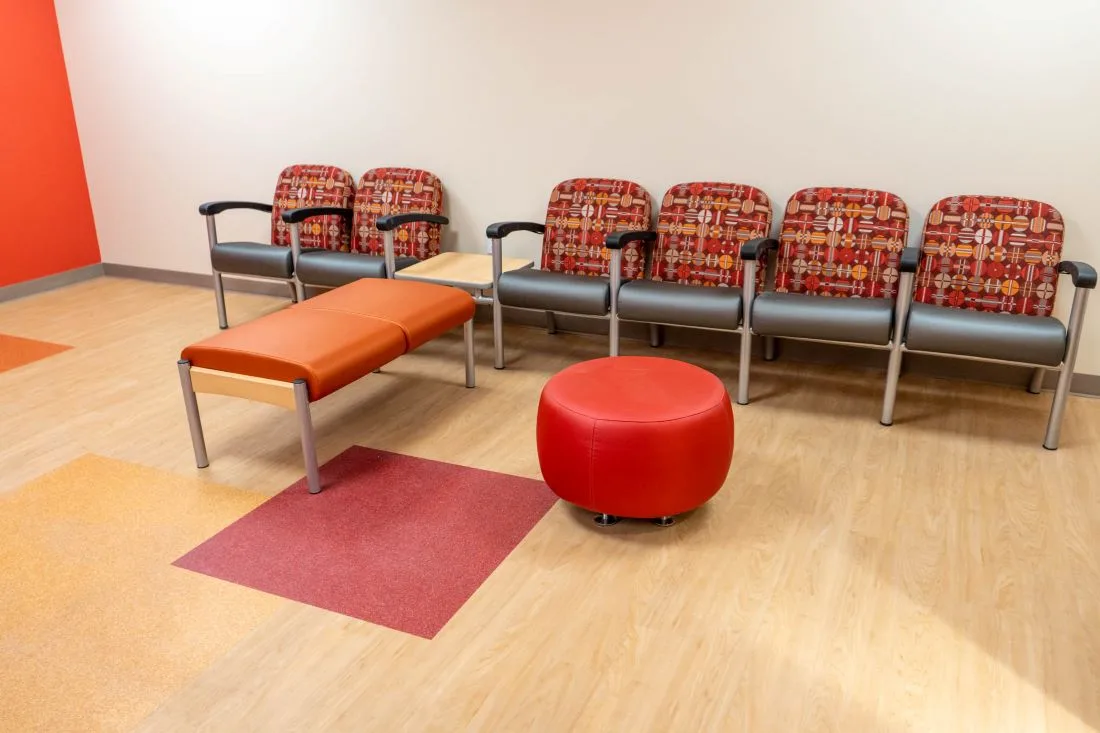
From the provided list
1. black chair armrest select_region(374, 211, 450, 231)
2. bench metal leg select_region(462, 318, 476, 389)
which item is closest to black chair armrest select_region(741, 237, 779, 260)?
bench metal leg select_region(462, 318, 476, 389)

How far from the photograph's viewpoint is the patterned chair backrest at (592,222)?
13.6 feet

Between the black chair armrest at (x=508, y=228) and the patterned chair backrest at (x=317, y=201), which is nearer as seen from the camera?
the black chair armrest at (x=508, y=228)

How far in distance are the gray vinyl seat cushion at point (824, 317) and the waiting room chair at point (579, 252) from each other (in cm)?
68

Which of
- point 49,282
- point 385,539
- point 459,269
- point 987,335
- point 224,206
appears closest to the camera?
point 385,539

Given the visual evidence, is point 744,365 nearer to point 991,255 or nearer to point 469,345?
point 991,255

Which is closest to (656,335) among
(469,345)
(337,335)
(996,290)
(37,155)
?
(469,345)

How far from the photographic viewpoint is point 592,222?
13.7 feet

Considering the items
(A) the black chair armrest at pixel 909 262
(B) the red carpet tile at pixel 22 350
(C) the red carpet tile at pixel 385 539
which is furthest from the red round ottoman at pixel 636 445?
(B) the red carpet tile at pixel 22 350

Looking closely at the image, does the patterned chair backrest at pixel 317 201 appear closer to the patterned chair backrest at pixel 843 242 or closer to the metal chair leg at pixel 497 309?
the metal chair leg at pixel 497 309

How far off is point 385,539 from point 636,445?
33.7 inches

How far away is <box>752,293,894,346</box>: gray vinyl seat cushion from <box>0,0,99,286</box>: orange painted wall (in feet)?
15.7

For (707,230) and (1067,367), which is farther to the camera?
(707,230)

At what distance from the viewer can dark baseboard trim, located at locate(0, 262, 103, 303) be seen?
543 cm

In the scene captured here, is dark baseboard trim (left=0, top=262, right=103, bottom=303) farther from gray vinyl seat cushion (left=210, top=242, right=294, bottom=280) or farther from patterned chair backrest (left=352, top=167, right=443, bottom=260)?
patterned chair backrest (left=352, top=167, right=443, bottom=260)
